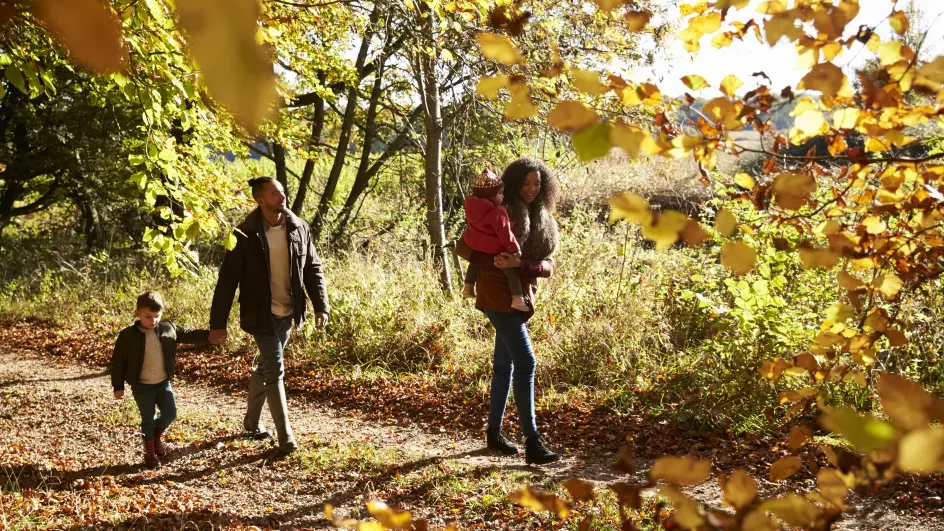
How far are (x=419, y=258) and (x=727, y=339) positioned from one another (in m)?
4.79

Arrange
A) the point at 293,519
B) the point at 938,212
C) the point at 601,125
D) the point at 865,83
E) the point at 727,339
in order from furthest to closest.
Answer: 1. the point at 727,339
2. the point at 293,519
3. the point at 938,212
4. the point at 865,83
5. the point at 601,125

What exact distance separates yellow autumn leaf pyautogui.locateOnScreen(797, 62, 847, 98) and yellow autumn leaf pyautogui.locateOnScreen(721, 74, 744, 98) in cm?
19

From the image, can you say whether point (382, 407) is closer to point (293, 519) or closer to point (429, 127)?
point (293, 519)

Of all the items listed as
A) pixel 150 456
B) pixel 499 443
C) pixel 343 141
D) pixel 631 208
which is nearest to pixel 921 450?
pixel 631 208

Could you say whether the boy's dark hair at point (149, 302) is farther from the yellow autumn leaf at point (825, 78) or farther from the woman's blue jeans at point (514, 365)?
the yellow autumn leaf at point (825, 78)

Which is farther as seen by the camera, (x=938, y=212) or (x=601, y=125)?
(x=938, y=212)

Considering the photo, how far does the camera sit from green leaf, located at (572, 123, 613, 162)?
3.44 feet

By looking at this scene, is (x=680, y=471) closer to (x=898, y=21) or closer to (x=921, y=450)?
(x=921, y=450)

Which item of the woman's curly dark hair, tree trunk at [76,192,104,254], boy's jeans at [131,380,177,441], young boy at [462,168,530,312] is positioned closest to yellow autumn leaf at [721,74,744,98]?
young boy at [462,168,530,312]

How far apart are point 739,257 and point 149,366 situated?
432cm

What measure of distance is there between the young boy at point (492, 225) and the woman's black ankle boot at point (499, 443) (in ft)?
3.42

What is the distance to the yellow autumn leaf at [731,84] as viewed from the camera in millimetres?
1525

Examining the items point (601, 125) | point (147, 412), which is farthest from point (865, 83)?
point (147, 412)

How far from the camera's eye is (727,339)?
214 inches
